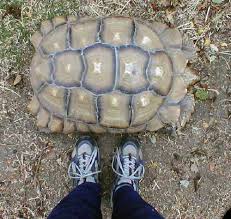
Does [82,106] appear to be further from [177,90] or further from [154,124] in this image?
[177,90]

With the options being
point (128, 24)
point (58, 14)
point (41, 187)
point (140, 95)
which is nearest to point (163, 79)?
point (140, 95)

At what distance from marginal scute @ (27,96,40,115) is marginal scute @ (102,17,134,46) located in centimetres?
81

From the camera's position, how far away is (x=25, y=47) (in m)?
4.37

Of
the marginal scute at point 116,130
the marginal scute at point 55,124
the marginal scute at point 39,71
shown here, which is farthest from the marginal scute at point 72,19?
the marginal scute at point 116,130

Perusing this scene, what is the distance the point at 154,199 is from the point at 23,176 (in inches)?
43.5

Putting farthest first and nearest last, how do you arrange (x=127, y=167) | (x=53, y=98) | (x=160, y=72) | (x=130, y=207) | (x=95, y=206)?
(x=127, y=167), (x=53, y=98), (x=160, y=72), (x=95, y=206), (x=130, y=207)

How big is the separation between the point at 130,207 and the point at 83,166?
0.82 m

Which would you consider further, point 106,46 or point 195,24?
point 195,24

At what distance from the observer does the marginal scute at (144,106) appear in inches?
150

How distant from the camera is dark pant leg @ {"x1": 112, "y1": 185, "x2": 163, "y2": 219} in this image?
346 centimetres

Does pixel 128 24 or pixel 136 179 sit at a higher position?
pixel 128 24

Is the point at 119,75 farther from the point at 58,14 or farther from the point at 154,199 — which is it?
the point at 154,199

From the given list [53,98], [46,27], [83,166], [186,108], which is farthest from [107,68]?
[83,166]

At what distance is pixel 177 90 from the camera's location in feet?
13.4
